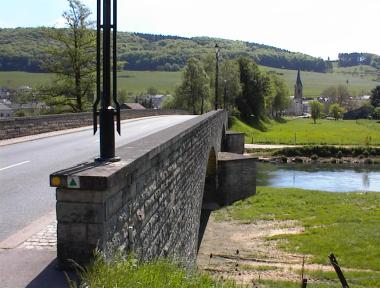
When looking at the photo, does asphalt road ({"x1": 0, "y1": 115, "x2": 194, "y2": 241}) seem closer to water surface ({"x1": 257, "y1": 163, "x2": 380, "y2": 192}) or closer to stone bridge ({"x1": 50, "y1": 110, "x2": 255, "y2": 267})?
stone bridge ({"x1": 50, "y1": 110, "x2": 255, "y2": 267})

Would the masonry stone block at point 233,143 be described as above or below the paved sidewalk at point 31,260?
below

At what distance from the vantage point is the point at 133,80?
579 ft

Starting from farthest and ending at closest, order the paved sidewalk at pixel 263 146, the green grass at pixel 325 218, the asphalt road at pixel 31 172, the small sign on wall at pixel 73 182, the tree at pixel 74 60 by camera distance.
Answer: the paved sidewalk at pixel 263 146 < the tree at pixel 74 60 < the green grass at pixel 325 218 < the asphalt road at pixel 31 172 < the small sign on wall at pixel 73 182

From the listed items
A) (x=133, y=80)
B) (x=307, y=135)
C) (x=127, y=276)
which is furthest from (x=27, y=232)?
(x=133, y=80)

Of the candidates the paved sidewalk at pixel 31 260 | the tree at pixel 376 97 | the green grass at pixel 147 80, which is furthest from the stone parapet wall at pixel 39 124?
the green grass at pixel 147 80

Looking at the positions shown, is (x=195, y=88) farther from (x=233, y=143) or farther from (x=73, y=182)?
(x=73, y=182)

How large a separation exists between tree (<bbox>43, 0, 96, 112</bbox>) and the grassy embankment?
15382 mm

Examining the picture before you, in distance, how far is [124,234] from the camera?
543 cm

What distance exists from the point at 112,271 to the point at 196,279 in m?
1.38

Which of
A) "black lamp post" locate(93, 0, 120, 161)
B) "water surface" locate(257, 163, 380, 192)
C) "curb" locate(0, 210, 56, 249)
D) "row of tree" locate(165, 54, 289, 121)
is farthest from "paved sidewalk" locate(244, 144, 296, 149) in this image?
"black lamp post" locate(93, 0, 120, 161)

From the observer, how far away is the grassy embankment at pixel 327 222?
16.9 m

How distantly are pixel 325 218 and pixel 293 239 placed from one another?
445 cm

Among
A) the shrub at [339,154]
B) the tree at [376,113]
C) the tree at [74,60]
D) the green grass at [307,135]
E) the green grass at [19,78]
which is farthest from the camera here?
the green grass at [19,78]

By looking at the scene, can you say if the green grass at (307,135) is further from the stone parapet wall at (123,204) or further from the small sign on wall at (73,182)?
the small sign on wall at (73,182)
